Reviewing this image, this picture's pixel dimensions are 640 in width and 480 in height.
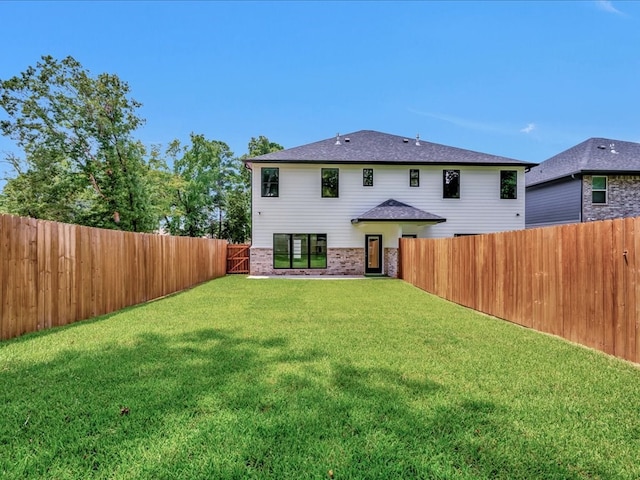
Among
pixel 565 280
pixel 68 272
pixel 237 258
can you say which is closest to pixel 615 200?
pixel 565 280

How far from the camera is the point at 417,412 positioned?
2.87 m

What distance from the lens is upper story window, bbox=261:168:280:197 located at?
1695 centimetres

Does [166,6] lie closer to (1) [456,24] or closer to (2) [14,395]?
(1) [456,24]

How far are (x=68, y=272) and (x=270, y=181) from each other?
11452 mm

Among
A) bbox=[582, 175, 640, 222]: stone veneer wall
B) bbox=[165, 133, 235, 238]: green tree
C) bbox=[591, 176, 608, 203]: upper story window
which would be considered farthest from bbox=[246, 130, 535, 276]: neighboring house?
bbox=[165, 133, 235, 238]: green tree

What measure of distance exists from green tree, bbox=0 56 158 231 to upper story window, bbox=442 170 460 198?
719 inches

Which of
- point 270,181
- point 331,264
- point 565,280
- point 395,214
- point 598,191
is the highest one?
point 270,181

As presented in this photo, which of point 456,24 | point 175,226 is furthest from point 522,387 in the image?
point 175,226

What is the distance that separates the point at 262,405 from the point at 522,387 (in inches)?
102

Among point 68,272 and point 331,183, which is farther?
point 331,183

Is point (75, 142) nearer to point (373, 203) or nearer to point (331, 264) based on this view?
point (331, 264)

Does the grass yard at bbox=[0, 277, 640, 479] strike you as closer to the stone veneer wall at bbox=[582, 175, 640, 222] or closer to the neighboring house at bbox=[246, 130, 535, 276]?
the neighboring house at bbox=[246, 130, 535, 276]

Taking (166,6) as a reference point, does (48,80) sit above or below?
above

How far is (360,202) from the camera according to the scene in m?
17.3
